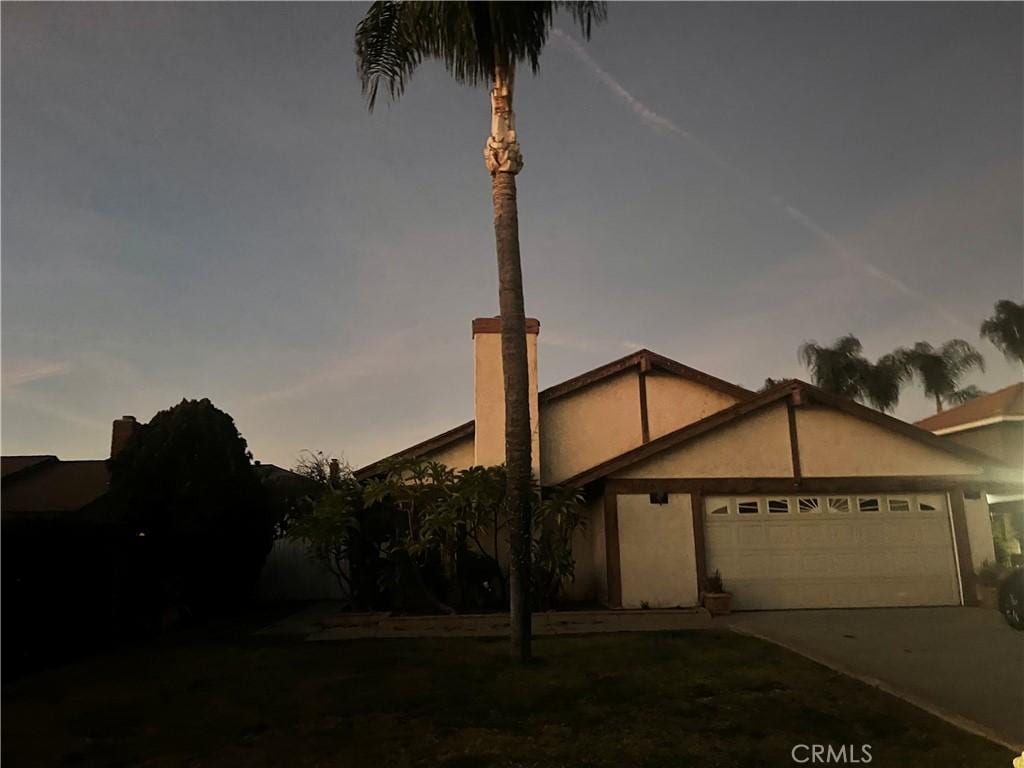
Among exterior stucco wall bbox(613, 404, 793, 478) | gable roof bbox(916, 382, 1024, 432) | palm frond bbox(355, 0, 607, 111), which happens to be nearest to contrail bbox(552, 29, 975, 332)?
palm frond bbox(355, 0, 607, 111)

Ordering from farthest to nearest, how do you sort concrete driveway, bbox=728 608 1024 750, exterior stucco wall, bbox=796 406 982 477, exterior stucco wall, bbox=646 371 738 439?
exterior stucco wall, bbox=646 371 738 439, exterior stucco wall, bbox=796 406 982 477, concrete driveway, bbox=728 608 1024 750

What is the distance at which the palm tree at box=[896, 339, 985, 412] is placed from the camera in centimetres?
4200

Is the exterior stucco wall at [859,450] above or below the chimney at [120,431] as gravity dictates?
below

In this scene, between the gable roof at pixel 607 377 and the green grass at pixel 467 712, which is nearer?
the green grass at pixel 467 712

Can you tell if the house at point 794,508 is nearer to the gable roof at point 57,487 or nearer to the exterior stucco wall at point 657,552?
the exterior stucco wall at point 657,552

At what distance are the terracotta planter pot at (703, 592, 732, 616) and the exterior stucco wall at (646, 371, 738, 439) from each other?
16.1ft

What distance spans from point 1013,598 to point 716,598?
4.77 m

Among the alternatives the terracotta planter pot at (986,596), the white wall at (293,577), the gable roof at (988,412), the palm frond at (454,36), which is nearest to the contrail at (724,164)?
the palm frond at (454,36)

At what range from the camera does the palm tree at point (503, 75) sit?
9.43 metres

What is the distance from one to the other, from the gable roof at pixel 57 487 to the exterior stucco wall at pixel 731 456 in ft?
42.1

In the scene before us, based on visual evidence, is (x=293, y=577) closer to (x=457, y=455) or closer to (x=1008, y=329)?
(x=457, y=455)

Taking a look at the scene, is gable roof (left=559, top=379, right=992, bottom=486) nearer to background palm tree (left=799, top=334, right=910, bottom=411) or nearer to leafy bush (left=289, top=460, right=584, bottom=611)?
leafy bush (left=289, top=460, right=584, bottom=611)

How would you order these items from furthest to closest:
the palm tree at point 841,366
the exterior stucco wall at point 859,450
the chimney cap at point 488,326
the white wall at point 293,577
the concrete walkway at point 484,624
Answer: the palm tree at point 841,366
the white wall at point 293,577
the chimney cap at point 488,326
the exterior stucco wall at point 859,450
the concrete walkway at point 484,624

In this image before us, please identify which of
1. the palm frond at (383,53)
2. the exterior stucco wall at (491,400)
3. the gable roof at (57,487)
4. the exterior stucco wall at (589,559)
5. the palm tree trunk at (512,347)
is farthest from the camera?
the gable roof at (57,487)
